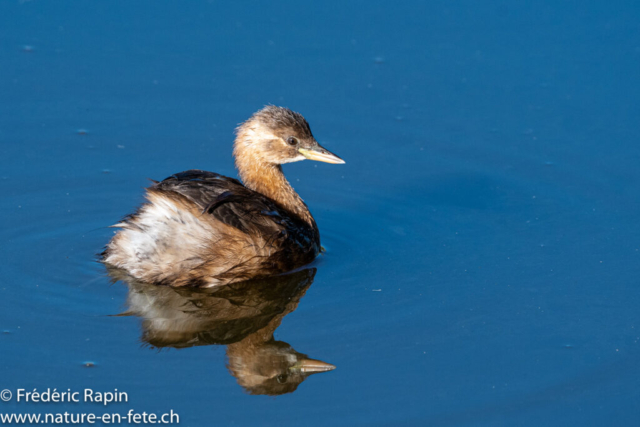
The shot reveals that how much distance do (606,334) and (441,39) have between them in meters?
4.32

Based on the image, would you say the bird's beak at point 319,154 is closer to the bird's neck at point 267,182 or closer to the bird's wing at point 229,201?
the bird's neck at point 267,182

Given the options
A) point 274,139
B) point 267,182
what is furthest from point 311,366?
point 274,139

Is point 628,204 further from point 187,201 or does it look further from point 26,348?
point 26,348

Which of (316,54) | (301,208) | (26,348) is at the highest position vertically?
(316,54)

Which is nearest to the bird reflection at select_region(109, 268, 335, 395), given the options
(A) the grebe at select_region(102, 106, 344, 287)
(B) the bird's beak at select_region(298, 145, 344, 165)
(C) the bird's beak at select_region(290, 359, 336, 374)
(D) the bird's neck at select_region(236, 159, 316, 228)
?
(C) the bird's beak at select_region(290, 359, 336, 374)

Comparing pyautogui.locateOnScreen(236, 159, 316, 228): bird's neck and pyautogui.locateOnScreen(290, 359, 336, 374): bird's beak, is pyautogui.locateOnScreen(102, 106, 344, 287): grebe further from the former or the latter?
pyautogui.locateOnScreen(290, 359, 336, 374): bird's beak

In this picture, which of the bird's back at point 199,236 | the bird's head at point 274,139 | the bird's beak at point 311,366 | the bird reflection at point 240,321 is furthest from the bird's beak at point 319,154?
the bird's beak at point 311,366

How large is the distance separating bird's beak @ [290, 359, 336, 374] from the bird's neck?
5.76 feet

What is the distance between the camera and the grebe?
21.1 ft

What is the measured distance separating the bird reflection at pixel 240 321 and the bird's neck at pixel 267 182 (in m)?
0.61

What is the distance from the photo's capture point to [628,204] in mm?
7539

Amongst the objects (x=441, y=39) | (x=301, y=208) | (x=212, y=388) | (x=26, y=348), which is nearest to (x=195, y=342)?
(x=212, y=388)

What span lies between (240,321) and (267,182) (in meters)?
1.39

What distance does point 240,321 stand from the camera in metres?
6.23
